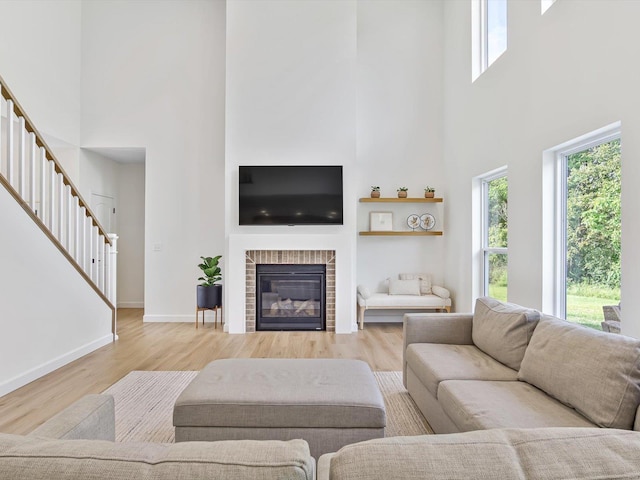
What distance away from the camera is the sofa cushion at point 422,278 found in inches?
225

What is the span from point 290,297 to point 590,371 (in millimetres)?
3998

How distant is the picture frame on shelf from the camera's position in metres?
5.77

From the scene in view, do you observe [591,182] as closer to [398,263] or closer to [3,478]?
[398,263]

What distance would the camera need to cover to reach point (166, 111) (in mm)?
5863

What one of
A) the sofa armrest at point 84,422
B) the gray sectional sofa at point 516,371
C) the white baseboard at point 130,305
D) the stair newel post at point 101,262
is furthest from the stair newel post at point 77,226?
the gray sectional sofa at point 516,371

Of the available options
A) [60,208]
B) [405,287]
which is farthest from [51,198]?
[405,287]

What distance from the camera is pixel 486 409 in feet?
5.86

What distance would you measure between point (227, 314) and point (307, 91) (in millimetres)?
3074

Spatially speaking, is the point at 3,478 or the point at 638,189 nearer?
the point at 3,478

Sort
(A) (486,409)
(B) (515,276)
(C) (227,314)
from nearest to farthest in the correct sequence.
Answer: (A) (486,409) → (B) (515,276) → (C) (227,314)

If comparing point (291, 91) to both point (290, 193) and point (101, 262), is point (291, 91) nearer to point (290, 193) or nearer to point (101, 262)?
point (290, 193)

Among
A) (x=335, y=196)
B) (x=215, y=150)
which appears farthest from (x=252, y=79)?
(x=335, y=196)

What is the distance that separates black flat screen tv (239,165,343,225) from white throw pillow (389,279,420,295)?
1.20m

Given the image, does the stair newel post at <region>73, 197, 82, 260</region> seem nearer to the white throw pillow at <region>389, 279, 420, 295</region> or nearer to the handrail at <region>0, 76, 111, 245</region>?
the handrail at <region>0, 76, 111, 245</region>
